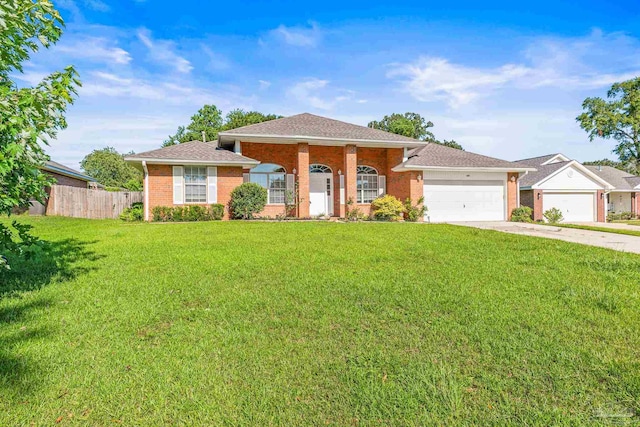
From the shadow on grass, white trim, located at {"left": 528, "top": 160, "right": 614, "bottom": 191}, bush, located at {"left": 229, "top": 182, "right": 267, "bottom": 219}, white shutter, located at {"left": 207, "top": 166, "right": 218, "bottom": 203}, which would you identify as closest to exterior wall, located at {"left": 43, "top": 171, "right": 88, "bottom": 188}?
white shutter, located at {"left": 207, "top": 166, "right": 218, "bottom": 203}

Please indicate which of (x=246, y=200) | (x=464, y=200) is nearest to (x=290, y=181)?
(x=246, y=200)

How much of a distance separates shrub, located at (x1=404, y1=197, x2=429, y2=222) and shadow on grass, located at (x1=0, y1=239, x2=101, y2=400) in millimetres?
13146

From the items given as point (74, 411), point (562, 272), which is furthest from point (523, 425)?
point (562, 272)

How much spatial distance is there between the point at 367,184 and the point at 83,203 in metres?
15.3

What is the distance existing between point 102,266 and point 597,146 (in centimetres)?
4269

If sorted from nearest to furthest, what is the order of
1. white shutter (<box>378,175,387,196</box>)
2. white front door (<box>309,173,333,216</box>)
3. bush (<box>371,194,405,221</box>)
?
bush (<box>371,194,405,221</box>) → white front door (<box>309,173,333,216</box>) → white shutter (<box>378,175,387,196</box>)

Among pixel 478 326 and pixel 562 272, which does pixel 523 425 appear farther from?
pixel 562 272

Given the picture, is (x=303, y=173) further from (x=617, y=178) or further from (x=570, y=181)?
(x=617, y=178)

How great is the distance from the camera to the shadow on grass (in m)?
2.58

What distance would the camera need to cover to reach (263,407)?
2271 millimetres

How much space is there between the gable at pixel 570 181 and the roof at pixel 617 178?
1006 centimetres

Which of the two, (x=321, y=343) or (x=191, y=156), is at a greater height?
(x=191, y=156)

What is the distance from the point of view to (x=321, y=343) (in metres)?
3.12

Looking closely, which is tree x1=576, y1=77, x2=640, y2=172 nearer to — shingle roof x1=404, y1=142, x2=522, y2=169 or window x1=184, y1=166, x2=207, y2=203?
shingle roof x1=404, y1=142, x2=522, y2=169
